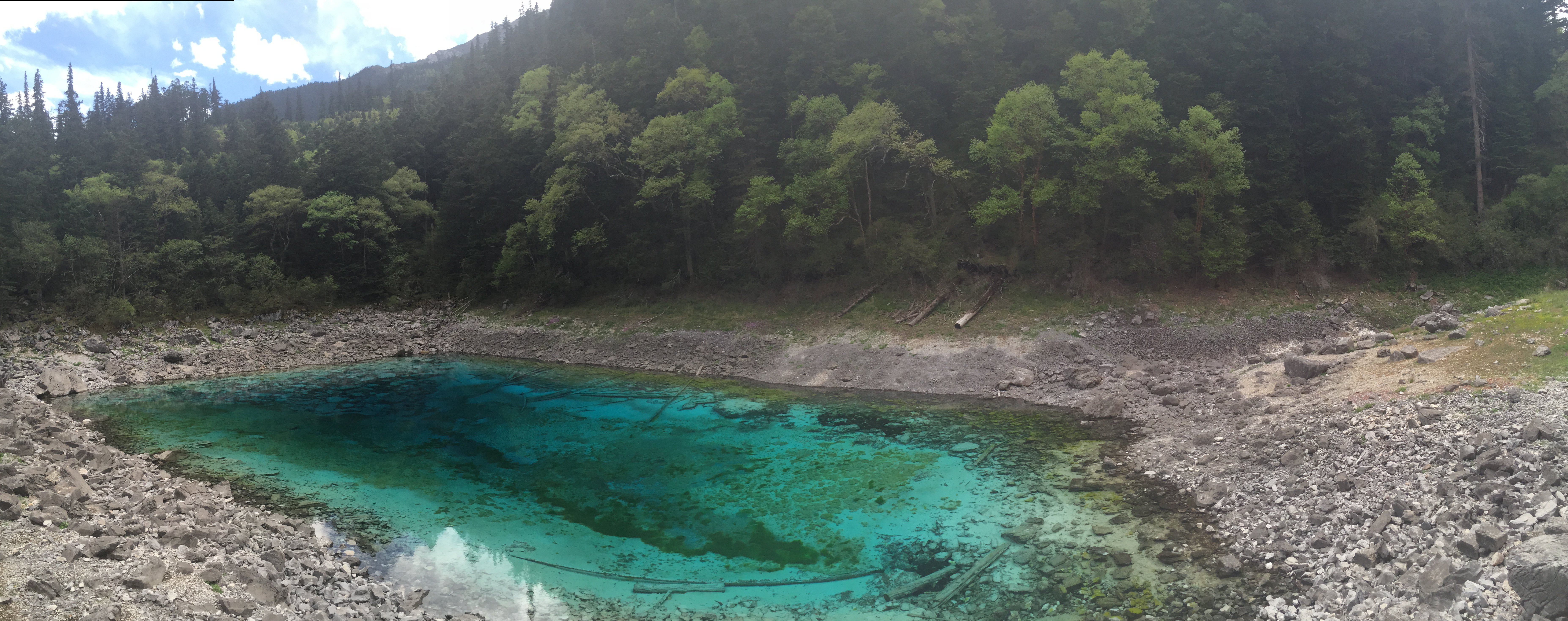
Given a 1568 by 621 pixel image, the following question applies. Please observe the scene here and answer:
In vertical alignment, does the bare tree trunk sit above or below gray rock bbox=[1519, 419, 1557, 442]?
→ above

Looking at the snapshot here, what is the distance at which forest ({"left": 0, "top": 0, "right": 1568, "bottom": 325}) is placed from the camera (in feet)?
104

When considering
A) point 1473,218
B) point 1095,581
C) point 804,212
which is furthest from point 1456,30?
point 1095,581

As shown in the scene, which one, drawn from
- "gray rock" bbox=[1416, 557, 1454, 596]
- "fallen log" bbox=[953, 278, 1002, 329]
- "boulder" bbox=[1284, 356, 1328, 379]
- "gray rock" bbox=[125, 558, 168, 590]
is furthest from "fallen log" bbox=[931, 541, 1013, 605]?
"fallen log" bbox=[953, 278, 1002, 329]

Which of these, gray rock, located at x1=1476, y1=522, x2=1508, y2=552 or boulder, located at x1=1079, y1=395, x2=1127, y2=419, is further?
boulder, located at x1=1079, y1=395, x2=1127, y2=419

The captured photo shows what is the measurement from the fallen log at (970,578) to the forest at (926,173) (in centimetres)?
2211

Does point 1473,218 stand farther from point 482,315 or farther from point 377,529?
point 482,315

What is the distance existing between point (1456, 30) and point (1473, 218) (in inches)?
423

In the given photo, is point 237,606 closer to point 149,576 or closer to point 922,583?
point 149,576

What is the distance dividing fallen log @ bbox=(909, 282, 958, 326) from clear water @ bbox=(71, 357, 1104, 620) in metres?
7.09

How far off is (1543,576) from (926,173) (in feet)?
101

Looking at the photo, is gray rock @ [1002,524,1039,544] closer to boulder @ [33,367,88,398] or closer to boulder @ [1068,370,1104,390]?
boulder @ [1068,370,1104,390]

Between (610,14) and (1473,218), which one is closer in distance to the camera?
(1473,218)

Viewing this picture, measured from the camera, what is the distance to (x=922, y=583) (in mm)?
10883

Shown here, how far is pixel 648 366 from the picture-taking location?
34500 millimetres
